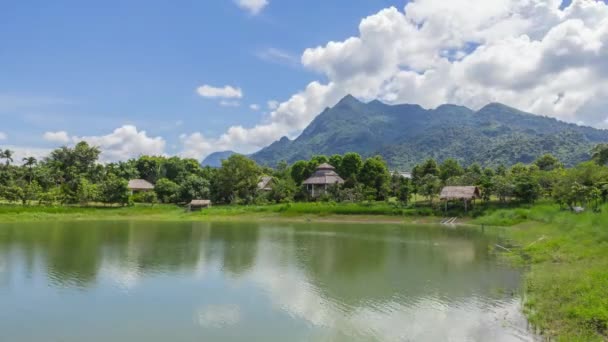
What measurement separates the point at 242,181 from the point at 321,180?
42.3 ft

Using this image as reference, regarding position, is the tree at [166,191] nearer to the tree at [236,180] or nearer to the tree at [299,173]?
the tree at [236,180]

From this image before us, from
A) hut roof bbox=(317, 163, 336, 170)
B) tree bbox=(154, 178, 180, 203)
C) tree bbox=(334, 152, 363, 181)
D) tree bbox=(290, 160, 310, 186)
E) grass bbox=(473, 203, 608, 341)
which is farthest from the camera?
tree bbox=(290, 160, 310, 186)

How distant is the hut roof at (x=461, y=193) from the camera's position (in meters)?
51.8

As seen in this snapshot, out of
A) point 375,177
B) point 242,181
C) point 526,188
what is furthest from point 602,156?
point 242,181

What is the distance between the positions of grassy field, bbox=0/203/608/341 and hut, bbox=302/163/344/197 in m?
10.0

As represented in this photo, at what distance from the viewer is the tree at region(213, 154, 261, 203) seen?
68250 mm

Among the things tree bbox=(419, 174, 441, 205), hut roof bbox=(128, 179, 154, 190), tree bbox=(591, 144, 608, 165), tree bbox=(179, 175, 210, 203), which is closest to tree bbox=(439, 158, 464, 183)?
tree bbox=(419, 174, 441, 205)

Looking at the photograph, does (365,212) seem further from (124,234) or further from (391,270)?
(391,270)

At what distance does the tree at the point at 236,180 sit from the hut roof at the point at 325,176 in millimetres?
9041

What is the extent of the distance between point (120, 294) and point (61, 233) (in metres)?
24.2

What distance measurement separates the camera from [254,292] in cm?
1719

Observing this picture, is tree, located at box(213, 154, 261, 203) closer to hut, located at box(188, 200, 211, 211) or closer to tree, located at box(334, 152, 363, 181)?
hut, located at box(188, 200, 211, 211)

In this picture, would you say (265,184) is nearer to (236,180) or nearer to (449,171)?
(236,180)

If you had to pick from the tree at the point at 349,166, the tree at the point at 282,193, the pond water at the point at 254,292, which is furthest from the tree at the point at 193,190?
the pond water at the point at 254,292
